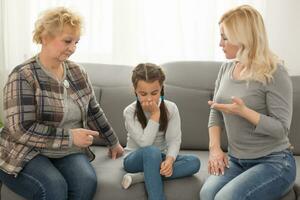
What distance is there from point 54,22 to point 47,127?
1.48ft

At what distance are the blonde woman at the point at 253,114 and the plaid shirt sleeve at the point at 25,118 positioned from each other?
66 centimetres

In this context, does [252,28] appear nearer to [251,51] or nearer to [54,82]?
[251,51]

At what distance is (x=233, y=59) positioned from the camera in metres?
2.12

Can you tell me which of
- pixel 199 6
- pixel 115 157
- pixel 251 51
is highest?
pixel 199 6

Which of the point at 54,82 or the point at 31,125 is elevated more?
the point at 54,82

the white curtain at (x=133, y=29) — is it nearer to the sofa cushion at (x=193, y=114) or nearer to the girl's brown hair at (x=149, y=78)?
the sofa cushion at (x=193, y=114)

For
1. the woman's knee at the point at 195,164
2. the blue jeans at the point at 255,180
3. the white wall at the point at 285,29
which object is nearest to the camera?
the blue jeans at the point at 255,180

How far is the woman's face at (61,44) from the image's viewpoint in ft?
6.68

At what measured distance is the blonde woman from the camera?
190 cm

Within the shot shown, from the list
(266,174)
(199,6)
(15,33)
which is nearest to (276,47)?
(199,6)

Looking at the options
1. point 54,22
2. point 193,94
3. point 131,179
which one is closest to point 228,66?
point 193,94

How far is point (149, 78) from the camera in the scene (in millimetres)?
2133

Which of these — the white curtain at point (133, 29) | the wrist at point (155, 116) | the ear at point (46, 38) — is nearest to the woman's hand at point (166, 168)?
the wrist at point (155, 116)

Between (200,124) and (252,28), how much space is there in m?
0.77
